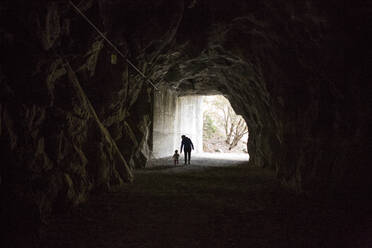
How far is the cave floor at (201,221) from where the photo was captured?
4070mm

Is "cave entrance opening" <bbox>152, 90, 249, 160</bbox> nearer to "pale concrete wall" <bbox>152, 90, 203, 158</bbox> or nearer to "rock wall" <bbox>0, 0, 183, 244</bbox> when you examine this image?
"pale concrete wall" <bbox>152, 90, 203, 158</bbox>

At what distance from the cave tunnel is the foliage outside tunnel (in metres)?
22.8

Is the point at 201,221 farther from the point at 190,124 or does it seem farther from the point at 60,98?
the point at 190,124

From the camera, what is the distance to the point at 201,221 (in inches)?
196

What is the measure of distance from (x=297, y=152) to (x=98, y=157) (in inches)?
208

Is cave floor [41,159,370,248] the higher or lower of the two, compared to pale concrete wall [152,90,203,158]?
lower

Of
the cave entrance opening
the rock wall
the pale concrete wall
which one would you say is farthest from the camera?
the cave entrance opening

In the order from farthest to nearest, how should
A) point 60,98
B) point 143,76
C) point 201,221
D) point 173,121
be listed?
point 173,121 < point 143,76 < point 60,98 < point 201,221

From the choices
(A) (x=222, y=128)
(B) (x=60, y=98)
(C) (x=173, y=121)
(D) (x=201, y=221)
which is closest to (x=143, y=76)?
(B) (x=60, y=98)

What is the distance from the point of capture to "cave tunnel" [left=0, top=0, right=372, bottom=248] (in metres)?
4.16

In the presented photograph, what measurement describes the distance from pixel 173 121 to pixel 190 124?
13.5 feet

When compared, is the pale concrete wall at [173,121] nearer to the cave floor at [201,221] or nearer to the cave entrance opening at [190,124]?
the cave entrance opening at [190,124]

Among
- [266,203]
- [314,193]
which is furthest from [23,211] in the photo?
[314,193]

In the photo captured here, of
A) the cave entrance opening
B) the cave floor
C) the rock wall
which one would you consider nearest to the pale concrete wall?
the cave entrance opening
